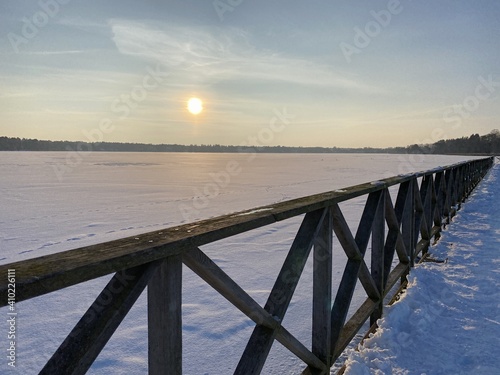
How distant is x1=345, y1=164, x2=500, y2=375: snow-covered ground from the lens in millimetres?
2543

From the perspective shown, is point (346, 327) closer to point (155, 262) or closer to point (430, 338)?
point (430, 338)

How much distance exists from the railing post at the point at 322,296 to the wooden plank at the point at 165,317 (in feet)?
3.92

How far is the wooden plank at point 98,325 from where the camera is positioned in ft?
3.01

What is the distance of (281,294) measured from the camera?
180 centimetres

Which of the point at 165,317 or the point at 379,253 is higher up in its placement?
the point at 165,317

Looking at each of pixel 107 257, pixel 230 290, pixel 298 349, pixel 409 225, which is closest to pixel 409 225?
pixel 409 225

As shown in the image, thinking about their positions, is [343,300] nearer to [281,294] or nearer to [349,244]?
[349,244]

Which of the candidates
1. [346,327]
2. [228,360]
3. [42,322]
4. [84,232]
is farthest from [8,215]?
[346,327]

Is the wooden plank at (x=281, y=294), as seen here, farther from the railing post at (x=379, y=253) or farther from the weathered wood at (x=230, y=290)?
the railing post at (x=379, y=253)

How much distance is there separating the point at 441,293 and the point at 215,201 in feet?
33.4

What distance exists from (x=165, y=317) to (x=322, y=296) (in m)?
1.34

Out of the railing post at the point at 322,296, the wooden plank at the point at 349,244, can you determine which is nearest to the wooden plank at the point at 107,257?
the railing post at the point at 322,296

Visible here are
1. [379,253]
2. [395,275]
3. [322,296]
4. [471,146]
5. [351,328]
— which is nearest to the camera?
[322,296]

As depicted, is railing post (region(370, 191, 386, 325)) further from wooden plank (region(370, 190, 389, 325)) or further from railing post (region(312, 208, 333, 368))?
railing post (region(312, 208, 333, 368))
